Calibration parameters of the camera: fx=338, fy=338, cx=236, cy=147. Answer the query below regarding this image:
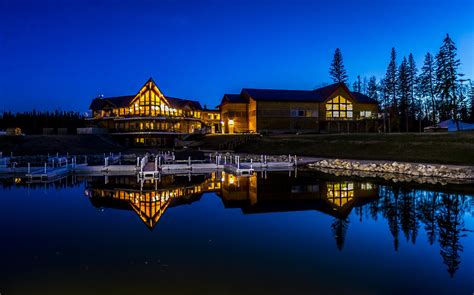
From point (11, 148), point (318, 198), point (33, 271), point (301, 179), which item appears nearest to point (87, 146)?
point (11, 148)

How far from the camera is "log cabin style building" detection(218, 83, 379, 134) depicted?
186 ft

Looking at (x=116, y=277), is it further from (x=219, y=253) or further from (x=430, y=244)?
(x=430, y=244)

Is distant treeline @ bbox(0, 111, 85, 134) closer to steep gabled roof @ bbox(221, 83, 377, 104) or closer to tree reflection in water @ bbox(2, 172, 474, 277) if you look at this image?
steep gabled roof @ bbox(221, 83, 377, 104)

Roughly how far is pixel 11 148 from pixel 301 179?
37.8 meters

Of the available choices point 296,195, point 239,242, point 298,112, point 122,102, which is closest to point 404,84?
point 298,112

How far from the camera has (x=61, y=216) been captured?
12414mm

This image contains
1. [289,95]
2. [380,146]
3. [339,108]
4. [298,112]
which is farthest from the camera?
[339,108]

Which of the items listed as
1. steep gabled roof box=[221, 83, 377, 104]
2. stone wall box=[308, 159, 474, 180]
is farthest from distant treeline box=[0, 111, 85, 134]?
stone wall box=[308, 159, 474, 180]

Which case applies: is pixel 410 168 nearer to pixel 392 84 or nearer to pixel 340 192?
pixel 340 192

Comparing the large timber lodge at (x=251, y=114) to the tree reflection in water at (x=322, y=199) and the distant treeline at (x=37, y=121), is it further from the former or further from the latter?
the tree reflection in water at (x=322, y=199)

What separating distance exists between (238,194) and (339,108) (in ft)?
157

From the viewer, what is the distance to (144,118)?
59.2m

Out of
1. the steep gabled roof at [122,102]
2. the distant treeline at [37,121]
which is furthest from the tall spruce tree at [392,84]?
the distant treeline at [37,121]

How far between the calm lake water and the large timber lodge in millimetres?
40541
